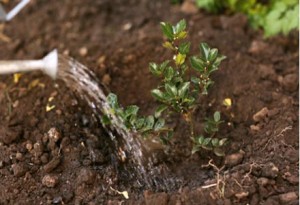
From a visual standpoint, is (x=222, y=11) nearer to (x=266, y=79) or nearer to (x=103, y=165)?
(x=266, y=79)

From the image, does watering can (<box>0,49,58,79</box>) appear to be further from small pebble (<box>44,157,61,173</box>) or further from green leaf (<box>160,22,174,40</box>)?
green leaf (<box>160,22,174,40</box>)

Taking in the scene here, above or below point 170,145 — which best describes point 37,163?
above

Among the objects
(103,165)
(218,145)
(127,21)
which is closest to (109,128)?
(103,165)

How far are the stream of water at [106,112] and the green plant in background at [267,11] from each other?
645mm

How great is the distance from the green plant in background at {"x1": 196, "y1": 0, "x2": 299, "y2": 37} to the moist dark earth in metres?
0.04

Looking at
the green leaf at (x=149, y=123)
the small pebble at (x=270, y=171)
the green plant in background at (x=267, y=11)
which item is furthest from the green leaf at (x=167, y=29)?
the green plant in background at (x=267, y=11)

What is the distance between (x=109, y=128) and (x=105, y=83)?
0.21m

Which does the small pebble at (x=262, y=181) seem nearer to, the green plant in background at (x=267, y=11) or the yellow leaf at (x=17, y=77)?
the green plant in background at (x=267, y=11)

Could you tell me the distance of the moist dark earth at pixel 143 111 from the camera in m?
1.78

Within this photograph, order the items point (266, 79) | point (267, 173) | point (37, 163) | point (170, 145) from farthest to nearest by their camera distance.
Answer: point (266, 79) < point (170, 145) < point (37, 163) < point (267, 173)

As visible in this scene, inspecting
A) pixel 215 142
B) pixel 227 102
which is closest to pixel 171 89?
pixel 215 142

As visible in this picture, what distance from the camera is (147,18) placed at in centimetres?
259

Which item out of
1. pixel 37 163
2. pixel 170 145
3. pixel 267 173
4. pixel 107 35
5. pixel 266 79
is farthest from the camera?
pixel 107 35

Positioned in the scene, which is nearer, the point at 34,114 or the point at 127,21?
the point at 34,114
